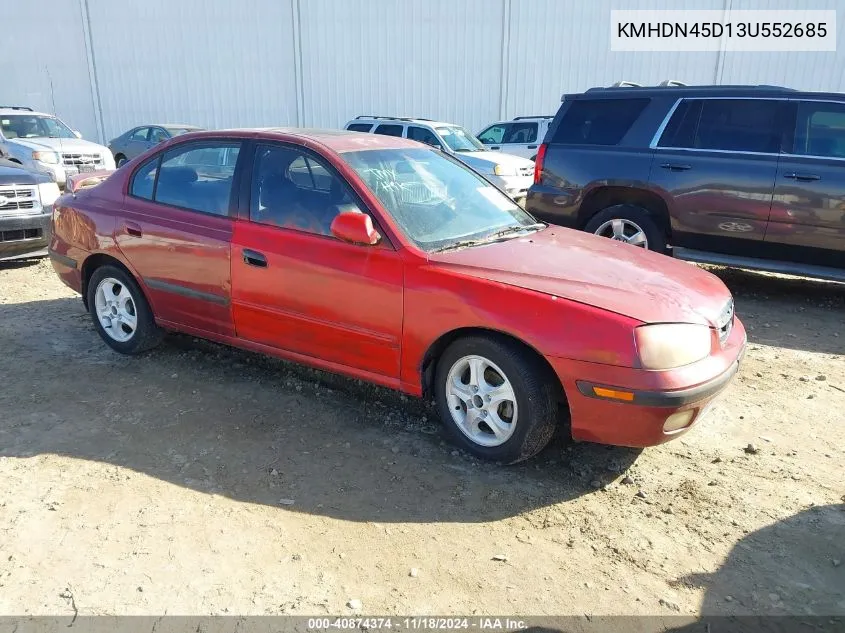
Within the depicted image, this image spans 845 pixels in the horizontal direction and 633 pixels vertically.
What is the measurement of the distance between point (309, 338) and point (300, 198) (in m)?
0.83

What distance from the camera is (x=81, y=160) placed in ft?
42.0

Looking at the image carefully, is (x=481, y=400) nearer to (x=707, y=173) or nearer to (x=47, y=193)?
(x=707, y=173)

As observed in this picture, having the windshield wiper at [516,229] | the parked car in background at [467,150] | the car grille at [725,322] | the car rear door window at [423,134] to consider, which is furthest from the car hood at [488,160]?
the car grille at [725,322]

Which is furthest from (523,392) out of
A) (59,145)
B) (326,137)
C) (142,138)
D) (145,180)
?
(142,138)

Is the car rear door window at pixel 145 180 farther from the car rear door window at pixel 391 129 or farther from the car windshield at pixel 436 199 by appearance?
the car rear door window at pixel 391 129

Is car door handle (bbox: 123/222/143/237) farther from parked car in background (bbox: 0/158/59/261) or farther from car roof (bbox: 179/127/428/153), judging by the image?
parked car in background (bbox: 0/158/59/261)

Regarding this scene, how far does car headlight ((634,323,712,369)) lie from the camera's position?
9.24 feet

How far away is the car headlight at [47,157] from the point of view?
1215 centimetres

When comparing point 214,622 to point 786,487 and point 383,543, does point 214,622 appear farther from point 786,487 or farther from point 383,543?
point 786,487

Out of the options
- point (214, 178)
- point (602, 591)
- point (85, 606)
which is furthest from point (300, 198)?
point (602, 591)

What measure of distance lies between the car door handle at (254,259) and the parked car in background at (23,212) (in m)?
4.66

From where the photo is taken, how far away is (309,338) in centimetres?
372

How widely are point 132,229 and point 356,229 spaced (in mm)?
1956

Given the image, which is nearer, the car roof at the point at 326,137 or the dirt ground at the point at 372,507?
the dirt ground at the point at 372,507
